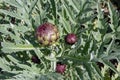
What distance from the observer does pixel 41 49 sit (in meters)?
2.27

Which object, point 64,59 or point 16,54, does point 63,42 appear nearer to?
point 64,59

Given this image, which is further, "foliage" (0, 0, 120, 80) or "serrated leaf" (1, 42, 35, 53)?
"foliage" (0, 0, 120, 80)

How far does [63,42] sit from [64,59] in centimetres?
12

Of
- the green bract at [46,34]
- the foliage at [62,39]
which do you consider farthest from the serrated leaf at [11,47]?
the green bract at [46,34]

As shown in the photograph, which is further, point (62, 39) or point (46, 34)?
point (62, 39)

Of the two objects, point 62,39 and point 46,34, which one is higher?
point 62,39

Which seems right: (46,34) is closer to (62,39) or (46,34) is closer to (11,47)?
(11,47)

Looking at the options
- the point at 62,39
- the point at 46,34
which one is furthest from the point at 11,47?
the point at 62,39

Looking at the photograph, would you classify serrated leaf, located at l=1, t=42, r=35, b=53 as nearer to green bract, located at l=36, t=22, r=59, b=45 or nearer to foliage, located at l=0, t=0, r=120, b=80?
foliage, located at l=0, t=0, r=120, b=80

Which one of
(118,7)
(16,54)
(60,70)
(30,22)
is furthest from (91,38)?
(118,7)

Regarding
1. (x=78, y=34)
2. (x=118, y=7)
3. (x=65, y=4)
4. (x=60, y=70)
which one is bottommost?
(x=60, y=70)

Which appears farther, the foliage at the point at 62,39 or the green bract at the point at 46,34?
the foliage at the point at 62,39

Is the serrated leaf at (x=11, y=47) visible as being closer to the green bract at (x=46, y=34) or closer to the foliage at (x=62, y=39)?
the foliage at (x=62, y=39)

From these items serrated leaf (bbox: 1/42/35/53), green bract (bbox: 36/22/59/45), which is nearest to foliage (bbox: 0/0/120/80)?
serrated leaf (bbox: 1/42/35/53)
